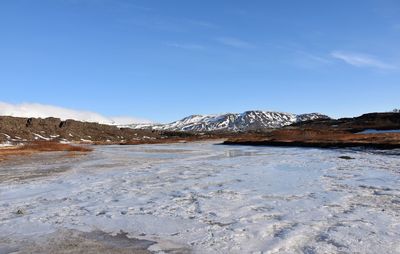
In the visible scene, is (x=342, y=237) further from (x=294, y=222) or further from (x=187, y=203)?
(x=187, y=203)

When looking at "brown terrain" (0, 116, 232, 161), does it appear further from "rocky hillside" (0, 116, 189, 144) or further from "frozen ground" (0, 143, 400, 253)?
"frozen ground" (0, 143, 400, 253)

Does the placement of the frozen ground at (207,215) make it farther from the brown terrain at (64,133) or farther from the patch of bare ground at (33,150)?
the brown terrain at (64,133)

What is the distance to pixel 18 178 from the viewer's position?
19.1 metres

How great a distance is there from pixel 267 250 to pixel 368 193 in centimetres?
653

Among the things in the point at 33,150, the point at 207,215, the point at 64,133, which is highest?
the point at 64,133

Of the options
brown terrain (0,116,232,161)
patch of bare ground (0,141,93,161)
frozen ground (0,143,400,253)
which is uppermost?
brown terrain (0,116,232,161)

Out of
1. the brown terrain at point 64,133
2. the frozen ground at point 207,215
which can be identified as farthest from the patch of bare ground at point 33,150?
the brown terrain at point 64,133

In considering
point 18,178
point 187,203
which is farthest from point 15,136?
point 187,203

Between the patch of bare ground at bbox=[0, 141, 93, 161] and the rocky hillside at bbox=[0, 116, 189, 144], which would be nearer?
the patch of bare ground at bbox=[0, 141, 93, 161]

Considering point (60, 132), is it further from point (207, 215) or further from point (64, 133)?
point (207, 215)

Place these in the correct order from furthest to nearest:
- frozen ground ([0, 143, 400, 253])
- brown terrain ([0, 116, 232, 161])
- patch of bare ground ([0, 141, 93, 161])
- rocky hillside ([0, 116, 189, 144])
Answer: rocky hillside ([0, 116, 189, 144]) → brown terrain ([0, 116, 232, 161]) → patch of bare ground ([0, 141, 93, 161]) → frozen ground ([0, 143, 400, 253])

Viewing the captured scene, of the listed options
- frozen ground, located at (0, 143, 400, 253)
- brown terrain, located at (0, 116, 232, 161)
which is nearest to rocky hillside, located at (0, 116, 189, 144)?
brown terrain, located at (0, 116, 232, 161)

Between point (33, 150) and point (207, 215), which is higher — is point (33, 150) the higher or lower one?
the higher one

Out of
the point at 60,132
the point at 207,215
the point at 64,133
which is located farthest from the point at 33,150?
the point at 60,132
